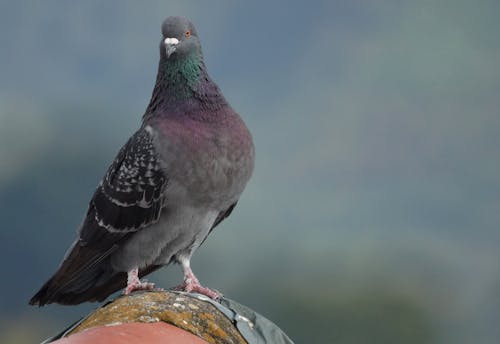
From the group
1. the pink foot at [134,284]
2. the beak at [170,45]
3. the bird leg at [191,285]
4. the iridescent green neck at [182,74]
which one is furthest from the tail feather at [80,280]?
the beak at [170,45]

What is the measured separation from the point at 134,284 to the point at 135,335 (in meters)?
2.21

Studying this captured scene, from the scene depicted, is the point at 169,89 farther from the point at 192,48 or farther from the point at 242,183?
the point at 242,183

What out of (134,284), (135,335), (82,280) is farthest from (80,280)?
(135,335)

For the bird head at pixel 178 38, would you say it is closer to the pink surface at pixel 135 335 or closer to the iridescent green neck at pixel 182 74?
the iridescent green neck at pixel 182 74

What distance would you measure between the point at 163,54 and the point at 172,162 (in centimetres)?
92

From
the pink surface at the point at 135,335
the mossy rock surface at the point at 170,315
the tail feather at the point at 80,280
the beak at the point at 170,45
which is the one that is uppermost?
the beak at the point at 170,45

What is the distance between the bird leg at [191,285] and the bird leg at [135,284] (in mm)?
299

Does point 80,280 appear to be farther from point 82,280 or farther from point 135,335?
point 135,335

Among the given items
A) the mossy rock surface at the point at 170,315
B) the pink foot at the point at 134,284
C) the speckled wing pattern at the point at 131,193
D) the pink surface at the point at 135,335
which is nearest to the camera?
the pink surface at the point at 135,335

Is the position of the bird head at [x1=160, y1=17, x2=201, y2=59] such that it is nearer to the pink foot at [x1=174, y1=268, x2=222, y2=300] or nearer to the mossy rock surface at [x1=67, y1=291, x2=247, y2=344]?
the pink foot at [x1=174, y1=268, x2=222, y2=300]

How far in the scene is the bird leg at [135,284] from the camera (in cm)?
543

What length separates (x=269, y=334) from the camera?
4539 mm

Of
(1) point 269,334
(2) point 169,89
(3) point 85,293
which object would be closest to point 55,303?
(3) point 85,293

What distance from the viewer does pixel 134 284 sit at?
222 inches
